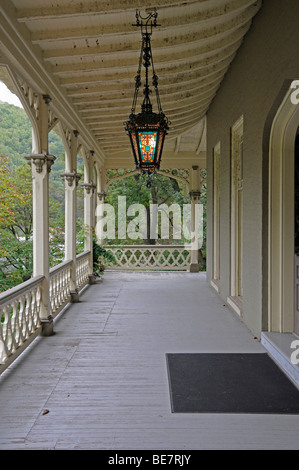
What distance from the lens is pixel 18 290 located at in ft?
13.2

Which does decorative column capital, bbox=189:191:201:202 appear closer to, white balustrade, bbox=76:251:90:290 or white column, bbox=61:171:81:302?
white balustrade, bbox=76:251:90:290

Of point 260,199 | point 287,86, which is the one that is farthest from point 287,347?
point 287,86

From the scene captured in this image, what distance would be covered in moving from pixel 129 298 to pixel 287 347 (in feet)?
13.0

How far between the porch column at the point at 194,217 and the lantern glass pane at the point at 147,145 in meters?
7.22

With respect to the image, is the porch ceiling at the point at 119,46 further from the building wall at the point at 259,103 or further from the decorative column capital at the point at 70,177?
the decorative column capital at the point at 70,177

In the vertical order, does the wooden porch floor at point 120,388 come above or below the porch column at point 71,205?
below

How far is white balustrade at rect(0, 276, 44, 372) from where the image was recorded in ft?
12.1

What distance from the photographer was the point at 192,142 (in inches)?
A: 425

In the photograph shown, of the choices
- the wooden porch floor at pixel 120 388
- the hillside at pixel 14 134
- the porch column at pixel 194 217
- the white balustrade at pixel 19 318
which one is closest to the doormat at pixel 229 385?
the wooden porch floor at pixel 120 388

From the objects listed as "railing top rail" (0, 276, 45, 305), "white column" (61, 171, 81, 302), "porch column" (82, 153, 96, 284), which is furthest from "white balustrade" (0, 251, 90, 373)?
"porch column" (82, 153, 96, 284)

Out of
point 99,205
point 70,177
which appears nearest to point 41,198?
point 70,177

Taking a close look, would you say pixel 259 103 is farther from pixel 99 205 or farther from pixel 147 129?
pixel 99 205

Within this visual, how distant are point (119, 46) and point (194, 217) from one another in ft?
23.6

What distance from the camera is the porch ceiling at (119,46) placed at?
354 centimetres
